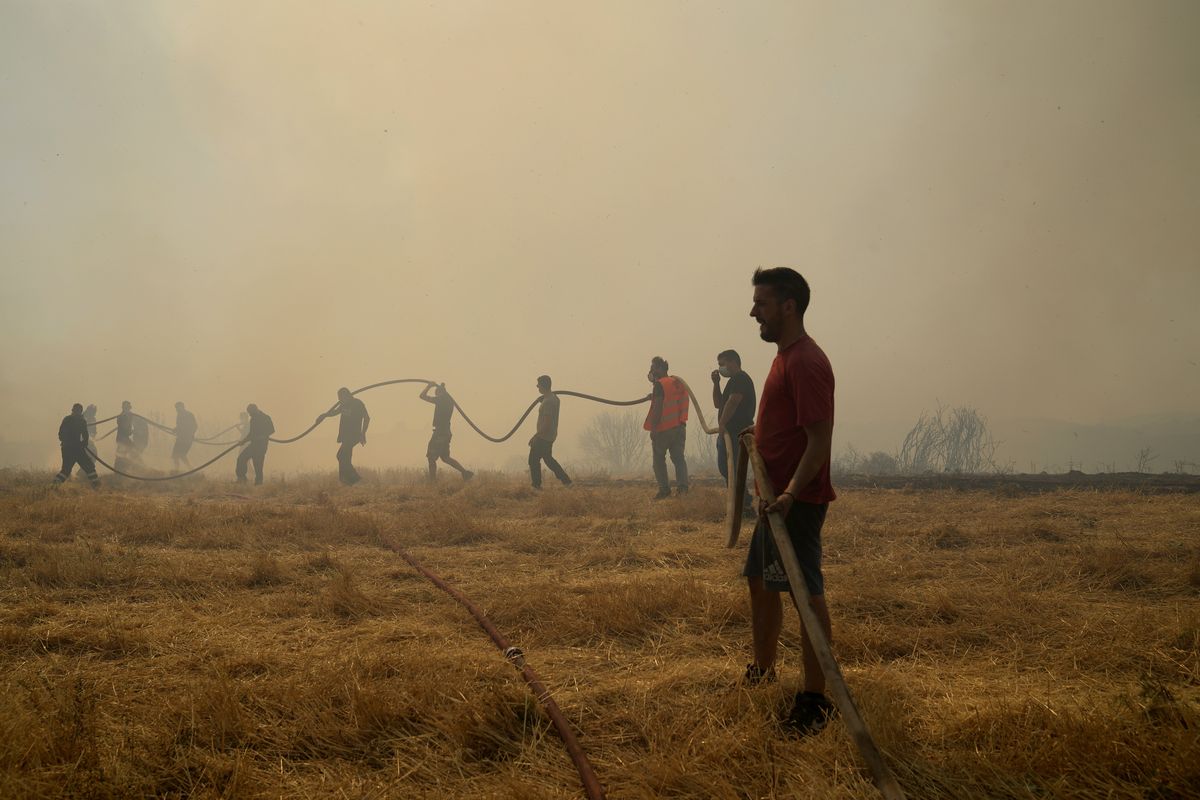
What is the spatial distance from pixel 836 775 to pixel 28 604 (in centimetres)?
537

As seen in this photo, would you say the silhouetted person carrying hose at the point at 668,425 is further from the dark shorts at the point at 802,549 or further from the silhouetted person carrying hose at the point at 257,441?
the silhouetted person carrying hose at the point at 257,441

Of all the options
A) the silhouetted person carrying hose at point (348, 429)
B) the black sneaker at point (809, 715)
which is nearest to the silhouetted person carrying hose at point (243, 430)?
the silhouetted person carrying hose at point (348, 429)

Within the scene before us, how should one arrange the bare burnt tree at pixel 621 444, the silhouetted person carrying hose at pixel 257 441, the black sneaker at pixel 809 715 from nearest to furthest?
the black sneaker at pixel 809 715 < the silhouetted person carrying hose at pixel 257 441 < the bare burnt tree at pixel 621 444

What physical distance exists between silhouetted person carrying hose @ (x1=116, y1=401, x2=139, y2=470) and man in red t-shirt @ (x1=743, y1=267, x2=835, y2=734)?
73.4 ft

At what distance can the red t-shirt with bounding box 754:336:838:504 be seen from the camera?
2953 millimetres

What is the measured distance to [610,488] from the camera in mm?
13367

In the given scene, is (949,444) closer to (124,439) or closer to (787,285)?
(787,285)

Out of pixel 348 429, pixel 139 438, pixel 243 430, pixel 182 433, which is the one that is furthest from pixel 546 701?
pixel 243 430

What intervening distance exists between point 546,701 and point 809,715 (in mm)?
1113

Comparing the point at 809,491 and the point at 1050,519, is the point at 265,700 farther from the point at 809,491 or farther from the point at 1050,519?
the point at 1050,519

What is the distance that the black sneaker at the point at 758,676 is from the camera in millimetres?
3209

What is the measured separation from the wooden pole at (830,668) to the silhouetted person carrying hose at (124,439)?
22.7 m

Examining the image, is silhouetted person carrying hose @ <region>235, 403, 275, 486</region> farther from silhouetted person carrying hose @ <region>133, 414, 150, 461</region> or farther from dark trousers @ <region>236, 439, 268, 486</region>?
silhouetted person carrying hose @ <region>133, 414, 150, 461</region>

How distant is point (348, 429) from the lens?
54.7ft
